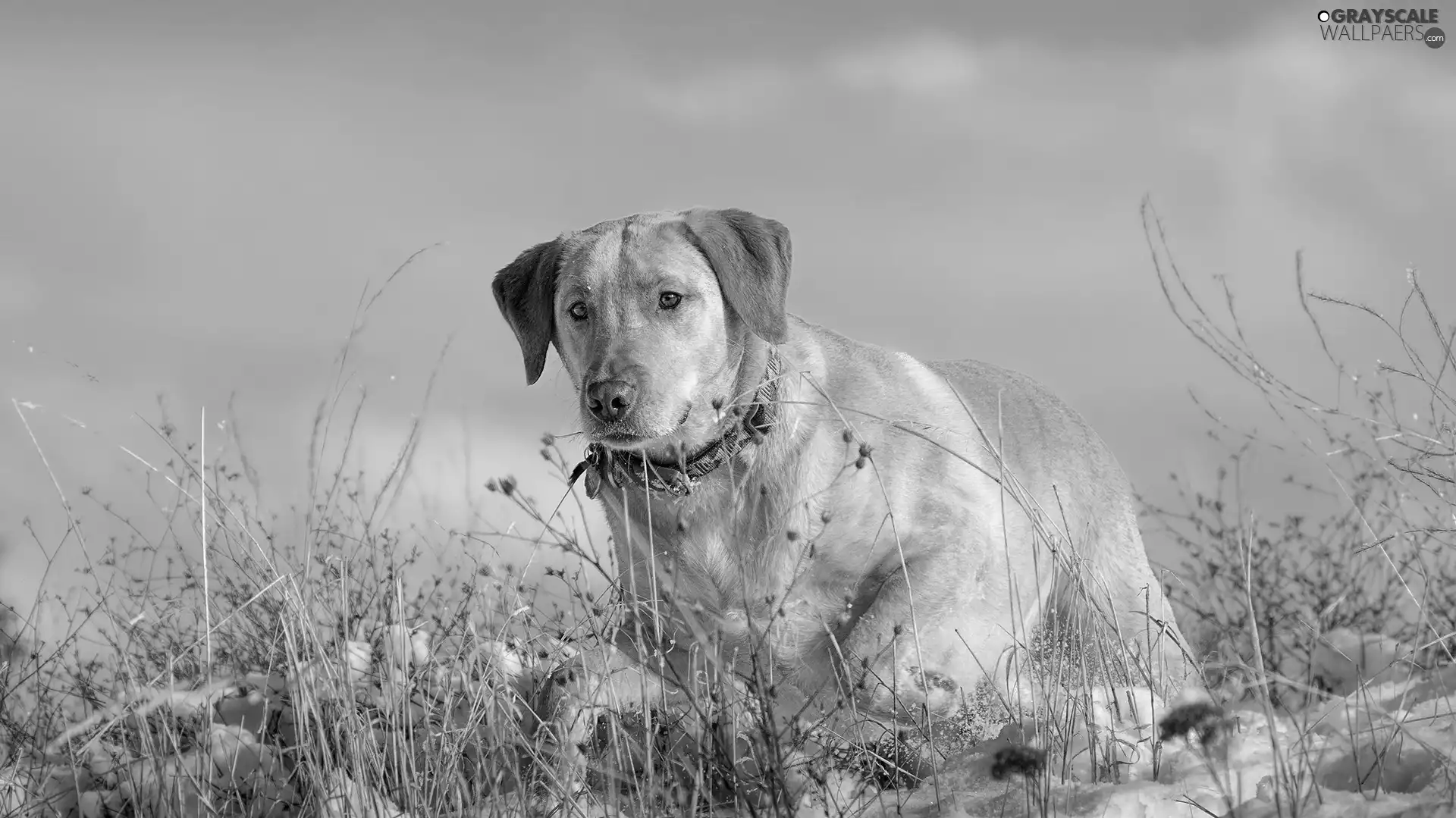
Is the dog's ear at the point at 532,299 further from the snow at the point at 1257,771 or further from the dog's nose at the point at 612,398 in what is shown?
the snow at the point at 1257,771

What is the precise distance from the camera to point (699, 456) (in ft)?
16.6

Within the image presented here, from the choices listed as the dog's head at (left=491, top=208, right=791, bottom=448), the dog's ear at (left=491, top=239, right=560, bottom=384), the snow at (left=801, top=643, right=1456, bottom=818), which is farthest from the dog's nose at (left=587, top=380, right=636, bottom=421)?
the snow at (left=801, top=643, right=1456, bottom=818)

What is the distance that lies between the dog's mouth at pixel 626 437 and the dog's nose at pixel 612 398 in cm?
5

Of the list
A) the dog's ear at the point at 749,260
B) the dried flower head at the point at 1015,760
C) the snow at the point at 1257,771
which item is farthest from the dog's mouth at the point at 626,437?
the dried flower head at the point at 1015,760

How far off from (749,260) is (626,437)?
99cm

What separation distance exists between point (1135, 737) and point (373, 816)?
79.9 inches

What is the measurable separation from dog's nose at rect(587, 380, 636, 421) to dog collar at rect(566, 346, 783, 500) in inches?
8.1

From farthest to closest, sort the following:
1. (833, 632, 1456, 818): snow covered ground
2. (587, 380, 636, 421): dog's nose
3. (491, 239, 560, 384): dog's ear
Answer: (491, 239, 560, 384): dog's ear < (587, 380, 636, 421): dog's nose < (833, 632, 1456, 818): snow covered ground

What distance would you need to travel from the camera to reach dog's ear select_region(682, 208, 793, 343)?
509cm

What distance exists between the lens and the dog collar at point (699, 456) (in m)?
4.98

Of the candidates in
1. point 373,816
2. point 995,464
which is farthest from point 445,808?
point 995,464

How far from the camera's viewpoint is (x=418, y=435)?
462cm

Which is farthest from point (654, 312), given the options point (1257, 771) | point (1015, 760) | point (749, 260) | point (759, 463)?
point (1015, 760)

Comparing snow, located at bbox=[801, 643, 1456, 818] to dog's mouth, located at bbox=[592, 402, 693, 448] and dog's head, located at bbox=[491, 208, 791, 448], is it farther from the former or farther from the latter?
dog's head, located at bbox=[491, 208, 791, 448]
